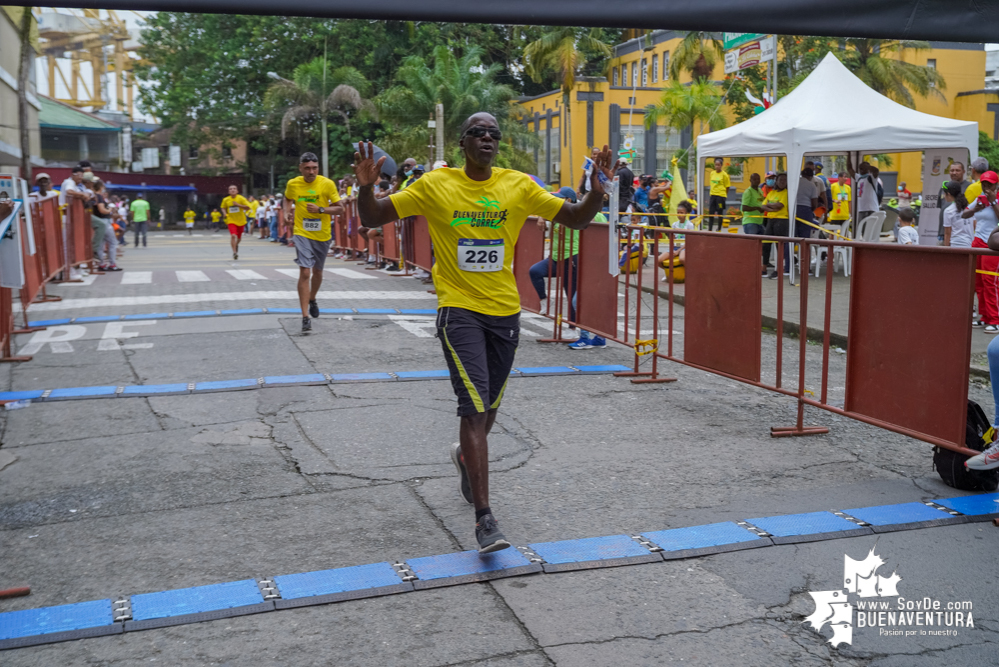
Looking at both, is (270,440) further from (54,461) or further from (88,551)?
(88,551)

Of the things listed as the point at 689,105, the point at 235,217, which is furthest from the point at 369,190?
the point at 689,105

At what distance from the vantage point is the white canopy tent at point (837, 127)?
15461 mm

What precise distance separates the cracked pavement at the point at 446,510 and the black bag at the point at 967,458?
0.12 meters

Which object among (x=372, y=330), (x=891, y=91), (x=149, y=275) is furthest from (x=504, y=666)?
(x=891, y=91)

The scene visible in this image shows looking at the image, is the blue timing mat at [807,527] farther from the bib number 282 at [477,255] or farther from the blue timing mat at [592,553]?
the bib number 282 at [477,255]

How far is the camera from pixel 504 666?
11.3 feet

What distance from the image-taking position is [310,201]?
11141 millimetres

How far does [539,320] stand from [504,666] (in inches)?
360

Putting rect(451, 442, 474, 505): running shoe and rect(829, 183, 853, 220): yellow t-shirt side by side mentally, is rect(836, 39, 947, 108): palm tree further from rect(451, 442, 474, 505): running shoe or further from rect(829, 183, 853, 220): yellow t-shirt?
rect(451, 442, 474, 505): running shoe

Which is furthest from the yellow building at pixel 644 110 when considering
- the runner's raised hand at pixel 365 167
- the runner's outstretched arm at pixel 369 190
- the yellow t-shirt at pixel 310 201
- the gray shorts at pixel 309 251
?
the runner's raised hand at pixel 365 167

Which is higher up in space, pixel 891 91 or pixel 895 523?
pixel 891 91

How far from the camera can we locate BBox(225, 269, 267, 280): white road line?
1784 cm

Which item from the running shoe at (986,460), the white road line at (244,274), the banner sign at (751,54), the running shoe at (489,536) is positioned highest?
the banner sign at (751,54)

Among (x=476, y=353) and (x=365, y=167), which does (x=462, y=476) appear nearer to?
(x=476, y=353)
